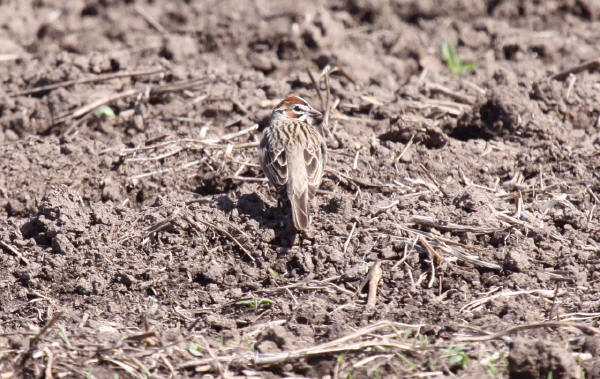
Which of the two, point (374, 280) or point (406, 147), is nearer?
point (374, 280)

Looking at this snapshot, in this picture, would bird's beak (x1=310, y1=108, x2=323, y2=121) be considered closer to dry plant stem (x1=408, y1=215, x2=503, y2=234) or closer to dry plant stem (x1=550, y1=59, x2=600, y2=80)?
dry plant stem (x1=408, y1=215, x2=503, y2=234)

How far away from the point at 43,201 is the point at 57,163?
1.21 metres

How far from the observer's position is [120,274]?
6000mm

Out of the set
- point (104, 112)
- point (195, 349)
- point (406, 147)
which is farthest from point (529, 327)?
point (104, 112)

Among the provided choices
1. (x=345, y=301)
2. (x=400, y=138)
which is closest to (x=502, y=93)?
(x=400, y=138)

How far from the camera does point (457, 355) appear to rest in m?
4.96

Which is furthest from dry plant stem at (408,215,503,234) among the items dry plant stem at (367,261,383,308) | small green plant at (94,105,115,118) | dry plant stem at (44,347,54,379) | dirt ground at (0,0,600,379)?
small green plant at (94,105,115,118)

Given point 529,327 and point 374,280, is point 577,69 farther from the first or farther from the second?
point 529,327

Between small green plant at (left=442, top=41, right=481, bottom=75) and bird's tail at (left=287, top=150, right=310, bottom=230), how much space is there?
123 inches

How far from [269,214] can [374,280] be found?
115 centimetres

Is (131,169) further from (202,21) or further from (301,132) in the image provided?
(202,21)

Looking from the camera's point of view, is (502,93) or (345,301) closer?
(345,301)

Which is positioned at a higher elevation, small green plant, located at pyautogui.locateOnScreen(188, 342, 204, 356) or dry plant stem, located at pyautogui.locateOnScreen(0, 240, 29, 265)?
dry plant stem, located at pyautogui.locateOnScreen(0, 240, 29, 265)

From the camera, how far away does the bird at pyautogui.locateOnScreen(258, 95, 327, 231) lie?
6320mm
